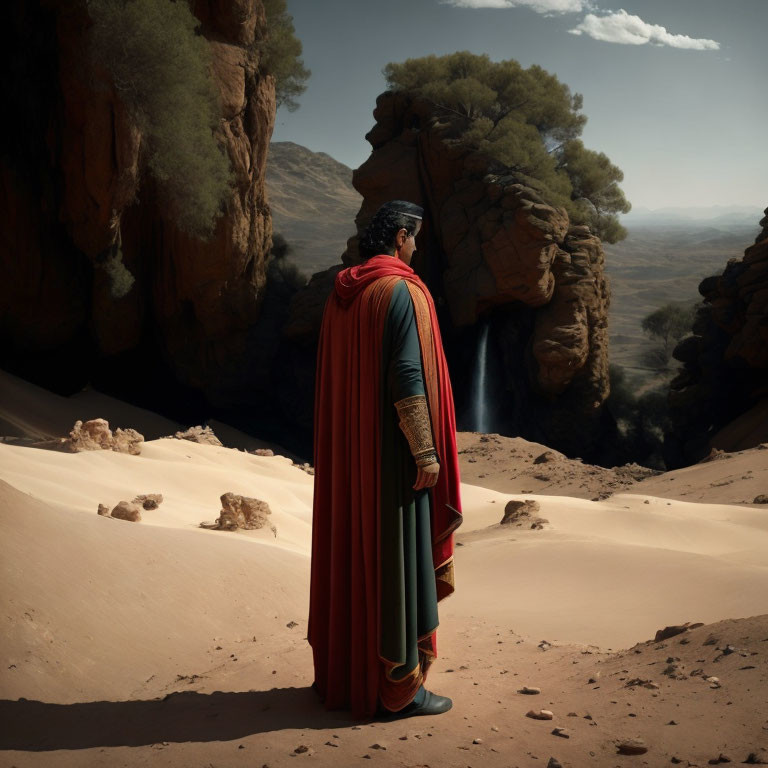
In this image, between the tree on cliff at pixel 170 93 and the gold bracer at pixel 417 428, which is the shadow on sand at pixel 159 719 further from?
the tree on cliff at pixel 170 93

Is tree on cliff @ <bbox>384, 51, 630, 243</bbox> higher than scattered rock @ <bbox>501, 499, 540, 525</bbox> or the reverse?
higher

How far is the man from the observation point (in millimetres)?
2953

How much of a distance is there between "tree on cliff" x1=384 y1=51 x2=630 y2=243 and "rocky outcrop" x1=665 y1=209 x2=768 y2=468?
4.33m

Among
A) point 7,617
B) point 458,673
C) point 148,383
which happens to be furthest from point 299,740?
point 148,383

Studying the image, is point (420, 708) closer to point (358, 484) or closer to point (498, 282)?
point (358, 484)

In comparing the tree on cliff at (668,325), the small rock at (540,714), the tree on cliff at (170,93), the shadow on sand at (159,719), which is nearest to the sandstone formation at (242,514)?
the shadow on sand at (159,719)

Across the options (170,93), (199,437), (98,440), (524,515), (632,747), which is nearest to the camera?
(632,747)

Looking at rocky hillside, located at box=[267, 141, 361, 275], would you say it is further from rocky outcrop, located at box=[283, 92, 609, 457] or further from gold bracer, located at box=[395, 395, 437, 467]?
Result: gold bracer, located at box=[395, 395, 437, 467]

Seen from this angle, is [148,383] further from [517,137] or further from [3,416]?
[517,137]

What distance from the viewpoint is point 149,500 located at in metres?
5.89

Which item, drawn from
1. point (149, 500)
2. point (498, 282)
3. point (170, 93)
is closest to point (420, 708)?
point (149, 500)

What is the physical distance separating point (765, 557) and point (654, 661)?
10.0ft

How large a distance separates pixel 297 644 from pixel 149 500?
7.66ft

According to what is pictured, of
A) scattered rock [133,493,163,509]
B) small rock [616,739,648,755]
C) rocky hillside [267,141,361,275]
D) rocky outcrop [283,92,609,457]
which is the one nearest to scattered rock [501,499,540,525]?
scattered rock [133,493,163,509]
